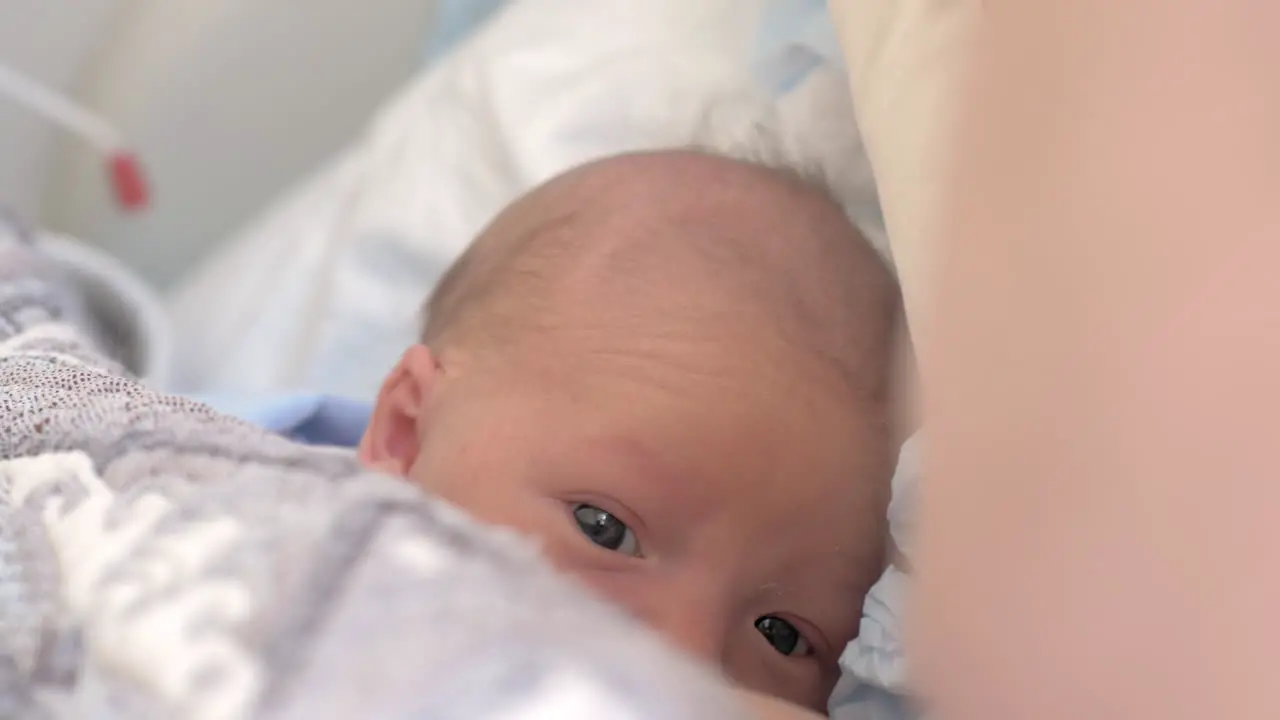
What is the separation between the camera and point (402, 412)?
0.63 m

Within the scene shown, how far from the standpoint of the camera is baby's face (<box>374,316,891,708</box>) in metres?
0.52

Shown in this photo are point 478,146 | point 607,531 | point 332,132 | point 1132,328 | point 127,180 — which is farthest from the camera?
point 332,132

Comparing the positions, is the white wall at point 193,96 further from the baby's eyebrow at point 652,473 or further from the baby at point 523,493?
the baby's eyebrow at point 652,473

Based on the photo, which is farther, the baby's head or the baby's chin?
the baby's head

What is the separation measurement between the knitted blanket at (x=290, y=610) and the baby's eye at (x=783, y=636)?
29 cm

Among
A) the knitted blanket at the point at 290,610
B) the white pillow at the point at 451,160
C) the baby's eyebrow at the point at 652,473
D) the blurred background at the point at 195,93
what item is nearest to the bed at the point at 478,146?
the white pillow at the point at 451,160

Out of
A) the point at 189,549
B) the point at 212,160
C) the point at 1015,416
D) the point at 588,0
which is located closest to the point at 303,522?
the point at 189,549

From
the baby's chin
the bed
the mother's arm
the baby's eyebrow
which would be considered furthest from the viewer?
the bed

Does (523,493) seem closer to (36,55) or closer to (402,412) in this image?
(402,412)

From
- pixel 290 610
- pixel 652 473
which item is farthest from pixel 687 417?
pixel 290 610

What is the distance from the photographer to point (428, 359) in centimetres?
62

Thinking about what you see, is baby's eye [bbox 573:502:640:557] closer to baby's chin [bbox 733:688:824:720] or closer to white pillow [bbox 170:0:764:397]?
baby's chin [bbox 733:688:824:720]

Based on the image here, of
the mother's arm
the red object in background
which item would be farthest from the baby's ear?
the red object in background

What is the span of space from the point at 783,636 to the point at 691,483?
0.11m
